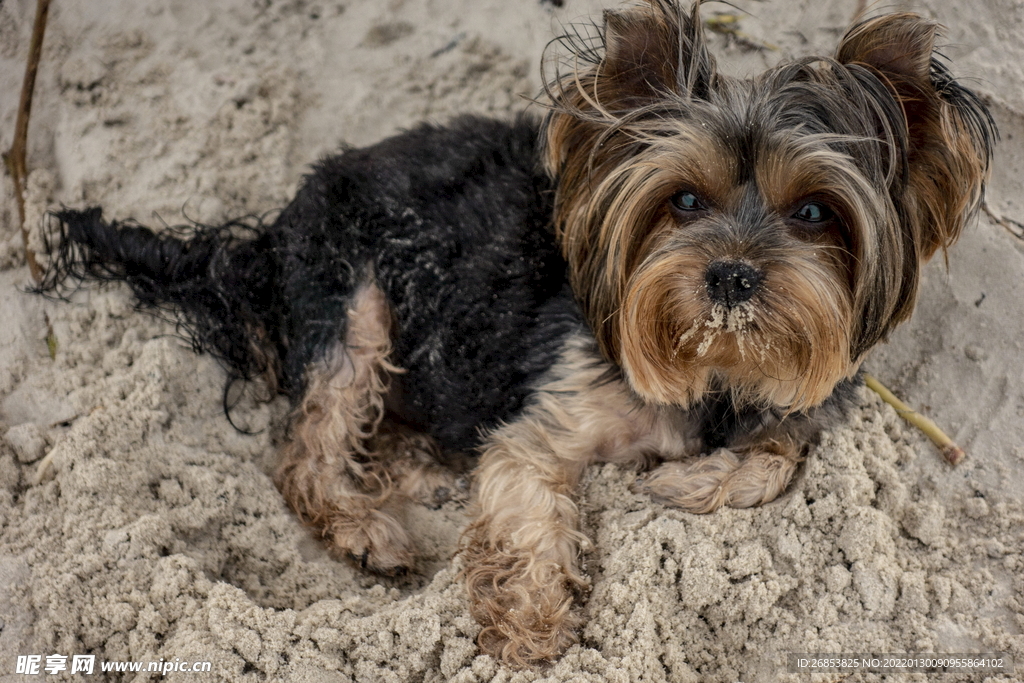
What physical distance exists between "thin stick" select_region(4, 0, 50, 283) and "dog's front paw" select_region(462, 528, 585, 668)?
9.56 feet

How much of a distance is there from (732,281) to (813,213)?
43 centimetres

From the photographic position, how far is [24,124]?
430 centimetres

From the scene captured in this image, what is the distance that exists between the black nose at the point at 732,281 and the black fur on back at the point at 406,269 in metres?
1.02

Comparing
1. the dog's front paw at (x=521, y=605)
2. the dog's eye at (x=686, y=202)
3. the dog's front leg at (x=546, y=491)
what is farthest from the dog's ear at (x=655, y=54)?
the dog's front paw at (x=521, y=605)

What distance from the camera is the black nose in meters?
2.51

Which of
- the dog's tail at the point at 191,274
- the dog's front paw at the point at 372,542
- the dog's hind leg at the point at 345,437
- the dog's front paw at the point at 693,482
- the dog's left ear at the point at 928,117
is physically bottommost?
the dog's front paw at the point at 372,542

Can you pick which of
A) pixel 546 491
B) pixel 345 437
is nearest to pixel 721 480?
pixel 546 491

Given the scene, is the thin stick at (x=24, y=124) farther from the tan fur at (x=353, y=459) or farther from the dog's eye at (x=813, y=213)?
the dog's eye at (x=813, y=213)

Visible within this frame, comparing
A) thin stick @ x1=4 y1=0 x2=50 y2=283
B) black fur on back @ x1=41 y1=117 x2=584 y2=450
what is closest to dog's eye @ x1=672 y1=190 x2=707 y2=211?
black fur on back @ x1=41 y1=117 x2=584 y2=450

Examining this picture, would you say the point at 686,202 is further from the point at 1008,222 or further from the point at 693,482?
the point at 1008,222

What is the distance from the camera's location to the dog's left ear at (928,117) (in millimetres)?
2576

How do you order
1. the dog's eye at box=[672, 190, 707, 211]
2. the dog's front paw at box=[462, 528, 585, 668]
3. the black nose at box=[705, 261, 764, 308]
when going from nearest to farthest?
1. the black nose at box=[705, 261, 764, 308]
2. the dog's eye at box=[672, 190, 707, 211]
3. the dog's front paw at box=[462, 528, 585, 668]

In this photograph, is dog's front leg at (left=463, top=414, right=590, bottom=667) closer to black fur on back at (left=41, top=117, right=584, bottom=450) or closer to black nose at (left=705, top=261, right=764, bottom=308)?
black fur on back at (left=41, top=117, right=584, bottom=450)

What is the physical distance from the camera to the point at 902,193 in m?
2.73
